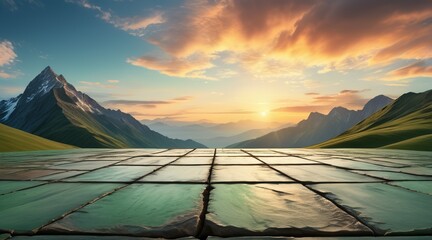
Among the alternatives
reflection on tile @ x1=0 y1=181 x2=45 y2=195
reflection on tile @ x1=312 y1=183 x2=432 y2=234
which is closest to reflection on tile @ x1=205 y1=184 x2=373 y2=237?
reflection on tile @ x1=312 y1=183 x2=432 y2=234

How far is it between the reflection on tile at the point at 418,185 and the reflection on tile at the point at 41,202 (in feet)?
19.2

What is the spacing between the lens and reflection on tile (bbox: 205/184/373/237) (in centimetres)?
300

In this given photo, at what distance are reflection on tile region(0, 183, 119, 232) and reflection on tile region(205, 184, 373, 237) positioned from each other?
2.10 meters

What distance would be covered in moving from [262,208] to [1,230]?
3190 millimetres

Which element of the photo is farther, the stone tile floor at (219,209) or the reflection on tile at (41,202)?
the reflection on tile at (41,202)

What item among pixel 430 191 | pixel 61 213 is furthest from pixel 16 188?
pixel 430 191

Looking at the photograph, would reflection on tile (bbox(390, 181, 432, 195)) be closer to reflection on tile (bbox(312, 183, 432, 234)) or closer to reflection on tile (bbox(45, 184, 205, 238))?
reflection on tile (bbox(312, 183, 432, 234))

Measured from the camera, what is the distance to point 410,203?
4086 millimetres

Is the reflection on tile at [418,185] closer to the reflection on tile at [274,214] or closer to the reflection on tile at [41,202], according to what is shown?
the reflection on tile at [274,214]

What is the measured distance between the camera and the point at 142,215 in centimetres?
357

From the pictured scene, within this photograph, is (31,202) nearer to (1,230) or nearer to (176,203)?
(1,230)

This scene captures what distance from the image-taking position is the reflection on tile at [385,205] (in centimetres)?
311

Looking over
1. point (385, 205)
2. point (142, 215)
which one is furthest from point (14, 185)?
point (385, 205)

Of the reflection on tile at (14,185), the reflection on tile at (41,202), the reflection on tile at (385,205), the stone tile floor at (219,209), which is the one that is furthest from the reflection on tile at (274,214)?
the reflection on tile at (14,185)
